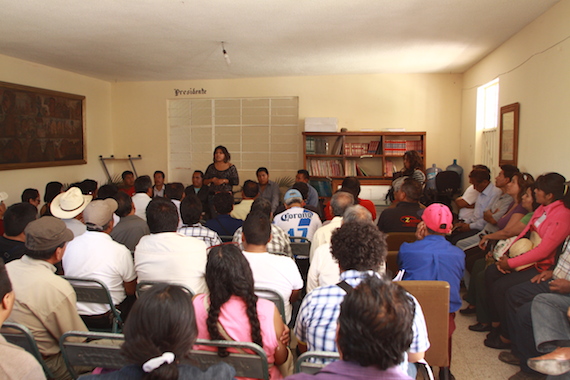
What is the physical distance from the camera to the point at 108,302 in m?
2.38

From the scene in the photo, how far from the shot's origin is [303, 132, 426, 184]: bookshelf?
738 centimetres

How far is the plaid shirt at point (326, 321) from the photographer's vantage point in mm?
1682

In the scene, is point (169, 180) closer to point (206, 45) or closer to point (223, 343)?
point (206, 45)

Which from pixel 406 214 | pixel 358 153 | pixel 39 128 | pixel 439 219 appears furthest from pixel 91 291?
pixel 358 153

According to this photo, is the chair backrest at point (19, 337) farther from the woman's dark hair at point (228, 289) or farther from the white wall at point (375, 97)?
the white wall at point (375, 97)

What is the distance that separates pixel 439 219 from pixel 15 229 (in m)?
2.73

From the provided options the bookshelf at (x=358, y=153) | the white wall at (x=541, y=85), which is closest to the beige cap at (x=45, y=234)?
the white wall at (x=541, y=85)

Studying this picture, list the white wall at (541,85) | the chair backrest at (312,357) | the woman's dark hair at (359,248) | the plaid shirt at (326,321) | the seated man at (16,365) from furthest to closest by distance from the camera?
the white wall at (541,85) < the woman's dark hair at (359,248) < the plaid shirt at (326,321) < the chair backrest at (312,357) < the seated man at (16,365)

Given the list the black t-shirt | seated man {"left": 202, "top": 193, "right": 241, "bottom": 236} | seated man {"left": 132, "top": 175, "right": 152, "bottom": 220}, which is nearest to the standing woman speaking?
seated man {"left": 132, "top": 175, "right": 152, "bottom": 220}

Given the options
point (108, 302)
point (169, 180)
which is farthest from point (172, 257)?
point (169, 180)

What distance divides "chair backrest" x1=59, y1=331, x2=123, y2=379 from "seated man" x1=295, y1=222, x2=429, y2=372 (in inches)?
28.2

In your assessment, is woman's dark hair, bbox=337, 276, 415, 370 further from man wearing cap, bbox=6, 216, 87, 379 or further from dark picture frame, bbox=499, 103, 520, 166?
dark picture frame, bbox=499, 103, 520, 166

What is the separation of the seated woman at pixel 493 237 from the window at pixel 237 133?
4585 millimetres

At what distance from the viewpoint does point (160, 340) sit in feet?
3.82
